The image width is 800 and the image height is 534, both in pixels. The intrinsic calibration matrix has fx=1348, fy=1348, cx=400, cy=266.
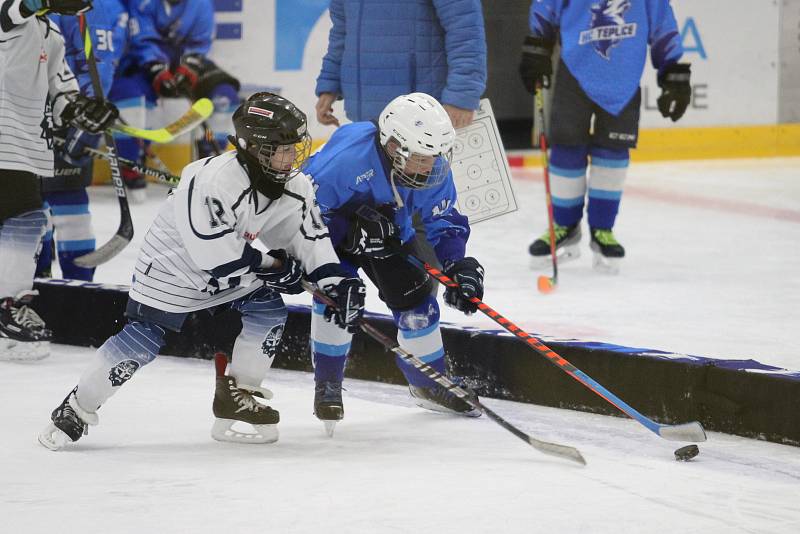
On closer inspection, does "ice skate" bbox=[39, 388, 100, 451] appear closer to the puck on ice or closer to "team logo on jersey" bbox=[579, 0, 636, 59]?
the puck on ice

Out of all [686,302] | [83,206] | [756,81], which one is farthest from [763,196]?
[83,206]

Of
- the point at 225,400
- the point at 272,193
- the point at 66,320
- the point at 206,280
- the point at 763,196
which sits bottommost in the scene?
the point at 763,196

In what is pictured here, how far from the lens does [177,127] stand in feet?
13.4

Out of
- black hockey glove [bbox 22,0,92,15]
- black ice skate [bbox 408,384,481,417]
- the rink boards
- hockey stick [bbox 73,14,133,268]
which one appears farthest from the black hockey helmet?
hockey stick [bbox 73,14,133,268]

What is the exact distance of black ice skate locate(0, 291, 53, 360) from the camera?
369cm

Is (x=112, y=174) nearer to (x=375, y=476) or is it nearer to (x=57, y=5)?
(x=57, y=5)

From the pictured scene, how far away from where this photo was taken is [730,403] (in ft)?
9.80

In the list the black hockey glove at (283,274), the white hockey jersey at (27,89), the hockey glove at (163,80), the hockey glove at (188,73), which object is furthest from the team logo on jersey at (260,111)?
the hockey glove at (163,80)

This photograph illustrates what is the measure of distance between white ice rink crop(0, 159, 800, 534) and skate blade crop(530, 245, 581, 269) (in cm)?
52

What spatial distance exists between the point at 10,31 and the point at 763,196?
4289 mm

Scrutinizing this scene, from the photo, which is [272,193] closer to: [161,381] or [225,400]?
[225,400]

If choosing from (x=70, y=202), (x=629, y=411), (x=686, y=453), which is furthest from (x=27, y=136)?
(x=686, y=453)

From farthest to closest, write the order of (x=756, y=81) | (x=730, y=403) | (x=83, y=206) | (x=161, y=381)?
(x=756, y=81), (x=83, y=206), (x=161, y=381), (x=730, y=403)

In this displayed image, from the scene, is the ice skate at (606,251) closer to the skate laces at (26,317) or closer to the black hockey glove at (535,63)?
the black hockey glove at (535,63)
